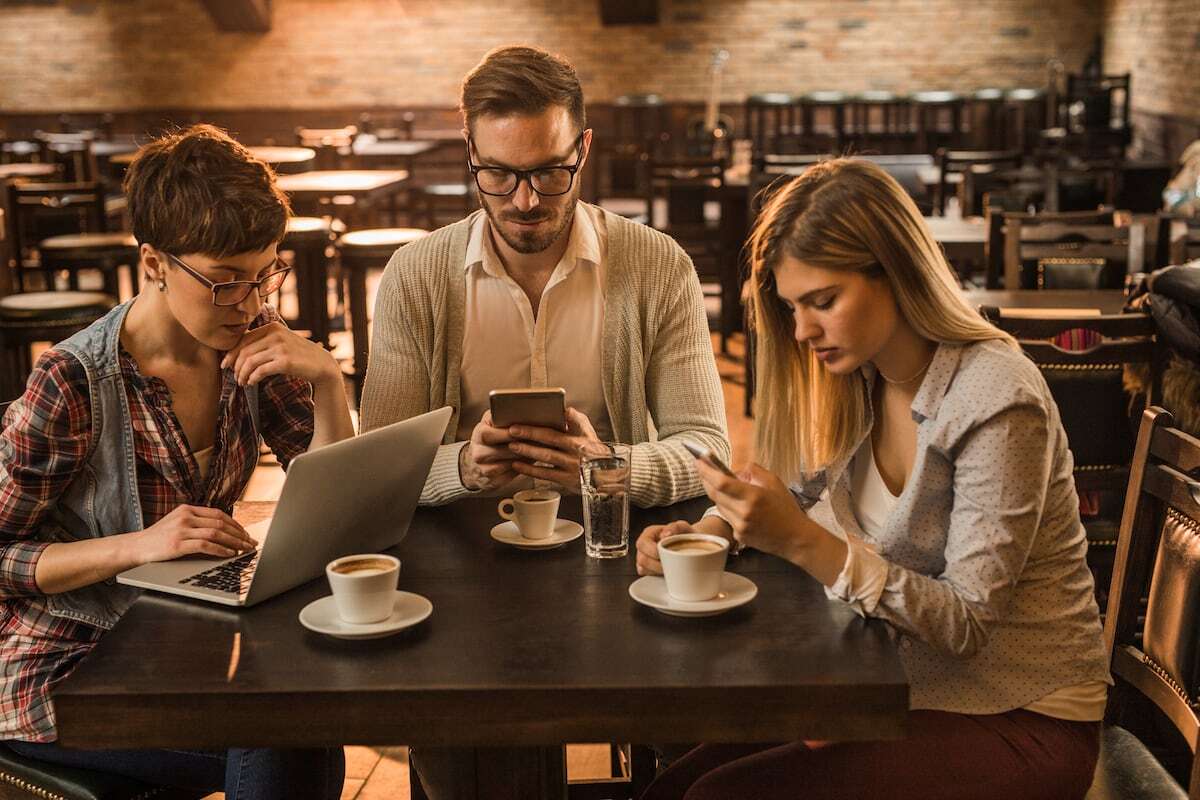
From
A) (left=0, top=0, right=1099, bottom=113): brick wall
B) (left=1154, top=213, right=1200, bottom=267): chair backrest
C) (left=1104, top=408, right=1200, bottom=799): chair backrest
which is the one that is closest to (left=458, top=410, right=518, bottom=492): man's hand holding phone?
(left=1104, top=408, right=1200, bottom=799): chair backrest

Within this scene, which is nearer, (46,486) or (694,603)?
(694,603)

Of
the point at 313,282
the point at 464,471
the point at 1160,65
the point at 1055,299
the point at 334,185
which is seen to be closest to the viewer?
the point at 464,471

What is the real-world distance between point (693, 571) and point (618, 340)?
835mm

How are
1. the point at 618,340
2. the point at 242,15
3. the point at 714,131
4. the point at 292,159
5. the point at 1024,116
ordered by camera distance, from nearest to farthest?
the point at 618,340 < the point at 292,159 < the point at 714,131 < the point at 1024,116 < the point at 242,15

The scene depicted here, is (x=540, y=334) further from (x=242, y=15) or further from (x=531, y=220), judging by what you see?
(x=242, y=15)

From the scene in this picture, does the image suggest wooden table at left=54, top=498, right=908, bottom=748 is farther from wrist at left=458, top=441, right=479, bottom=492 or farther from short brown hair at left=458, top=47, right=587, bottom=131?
short brown hair at left=458, top=47, right=587, bottom=131

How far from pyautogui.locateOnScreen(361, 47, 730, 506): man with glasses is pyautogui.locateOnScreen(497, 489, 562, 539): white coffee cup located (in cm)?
37

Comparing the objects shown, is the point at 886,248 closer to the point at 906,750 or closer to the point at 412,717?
the point at 906,750

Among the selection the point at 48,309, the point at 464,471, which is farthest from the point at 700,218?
the point at 464,471

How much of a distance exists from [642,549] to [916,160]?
21.4 ft

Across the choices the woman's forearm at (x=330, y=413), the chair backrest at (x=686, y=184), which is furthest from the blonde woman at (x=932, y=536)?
the chair backrest at (x=686, y=184)

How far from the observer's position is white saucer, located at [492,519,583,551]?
1.68 metres

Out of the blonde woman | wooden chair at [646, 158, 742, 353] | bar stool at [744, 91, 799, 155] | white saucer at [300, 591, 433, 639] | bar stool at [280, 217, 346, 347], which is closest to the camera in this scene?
white saucer at [300, 591, 433, 639]

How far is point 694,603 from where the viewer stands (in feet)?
4.74
